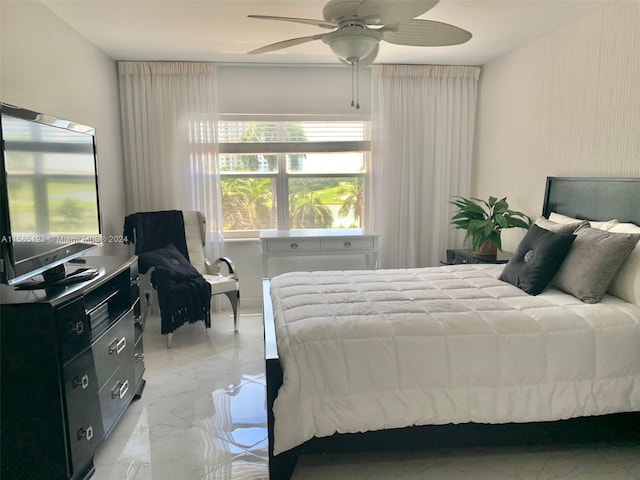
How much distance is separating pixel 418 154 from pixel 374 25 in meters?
2.52

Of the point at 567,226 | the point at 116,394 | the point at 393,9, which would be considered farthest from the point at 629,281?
the point at 116,394

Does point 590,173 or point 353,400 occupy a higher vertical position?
point 590,173

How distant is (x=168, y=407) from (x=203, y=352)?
2.68 ft

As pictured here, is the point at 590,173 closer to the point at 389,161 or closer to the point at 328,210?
the point at 389,161

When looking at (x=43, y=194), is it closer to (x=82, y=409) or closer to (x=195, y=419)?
(x=82, y=409)

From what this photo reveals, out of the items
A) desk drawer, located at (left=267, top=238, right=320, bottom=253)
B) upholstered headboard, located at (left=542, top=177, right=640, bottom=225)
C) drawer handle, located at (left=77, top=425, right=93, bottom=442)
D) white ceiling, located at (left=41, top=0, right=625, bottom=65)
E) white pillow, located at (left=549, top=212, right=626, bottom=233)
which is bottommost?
drawer handle, located at (left=77, top=425, right=93, bottom=442)

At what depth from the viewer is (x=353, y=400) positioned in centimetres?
193

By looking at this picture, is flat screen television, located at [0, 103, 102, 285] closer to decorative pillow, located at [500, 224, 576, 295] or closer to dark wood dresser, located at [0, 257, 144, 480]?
dark wood dresser, located at [0, 257, 144, 480]

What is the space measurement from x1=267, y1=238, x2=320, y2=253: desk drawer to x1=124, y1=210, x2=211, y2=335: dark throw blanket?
→ 2.45ft

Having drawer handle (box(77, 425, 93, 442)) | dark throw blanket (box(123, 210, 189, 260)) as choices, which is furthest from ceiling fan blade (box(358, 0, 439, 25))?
dark throw blanket (box(123, 210, 189, 260))

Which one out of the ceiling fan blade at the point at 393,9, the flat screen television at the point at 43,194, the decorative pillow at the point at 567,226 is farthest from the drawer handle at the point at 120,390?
the decorative pillow at the point at 567,226

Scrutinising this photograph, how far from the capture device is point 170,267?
3637 mm

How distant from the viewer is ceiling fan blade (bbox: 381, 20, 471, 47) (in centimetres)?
226

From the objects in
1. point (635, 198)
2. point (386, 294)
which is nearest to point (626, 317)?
point (635, 198)
